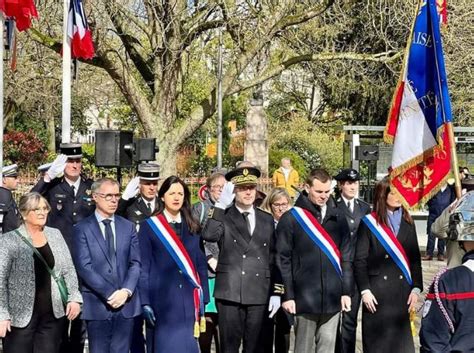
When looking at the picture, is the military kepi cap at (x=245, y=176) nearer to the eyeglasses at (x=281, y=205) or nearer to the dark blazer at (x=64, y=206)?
the eyeglasses at (x=281, y=205)

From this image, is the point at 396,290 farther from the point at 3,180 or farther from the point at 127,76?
the point at 127,76

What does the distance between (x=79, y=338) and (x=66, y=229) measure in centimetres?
115

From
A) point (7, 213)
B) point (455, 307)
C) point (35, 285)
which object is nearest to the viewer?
point (455, 307)

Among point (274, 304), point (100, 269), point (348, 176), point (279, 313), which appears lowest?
point (279, 313)

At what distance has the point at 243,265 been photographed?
8.08m

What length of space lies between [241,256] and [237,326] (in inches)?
24.0

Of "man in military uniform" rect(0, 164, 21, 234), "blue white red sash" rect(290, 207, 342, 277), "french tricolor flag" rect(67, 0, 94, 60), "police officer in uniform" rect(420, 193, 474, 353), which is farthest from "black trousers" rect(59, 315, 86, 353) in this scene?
"french tricolor flag" rect(67, 0, 94, 60)

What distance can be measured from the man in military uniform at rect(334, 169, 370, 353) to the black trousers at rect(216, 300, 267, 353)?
1.21 m

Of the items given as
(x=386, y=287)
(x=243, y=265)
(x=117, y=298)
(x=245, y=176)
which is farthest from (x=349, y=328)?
(x=117, y=298)

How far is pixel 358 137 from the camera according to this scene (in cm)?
1947

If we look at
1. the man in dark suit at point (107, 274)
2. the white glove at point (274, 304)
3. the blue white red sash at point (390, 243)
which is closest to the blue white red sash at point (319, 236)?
the blue white red sash at point (390, 243)

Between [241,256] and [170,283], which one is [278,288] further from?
[170,283]

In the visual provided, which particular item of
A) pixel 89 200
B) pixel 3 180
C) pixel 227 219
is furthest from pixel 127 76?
pixel 227 219

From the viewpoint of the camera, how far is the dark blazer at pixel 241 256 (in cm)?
800
